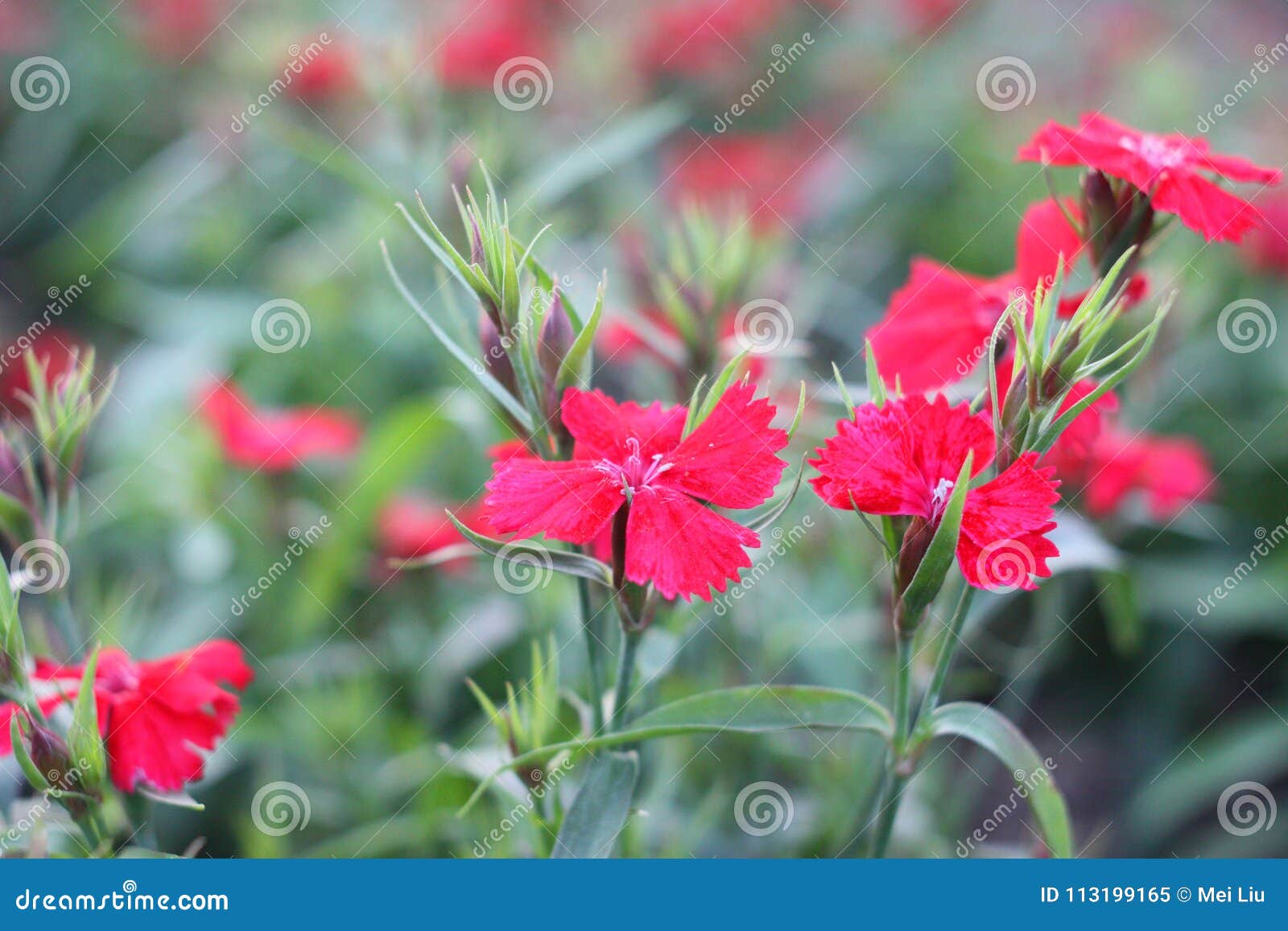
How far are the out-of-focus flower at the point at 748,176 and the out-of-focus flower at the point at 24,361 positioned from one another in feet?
4.04

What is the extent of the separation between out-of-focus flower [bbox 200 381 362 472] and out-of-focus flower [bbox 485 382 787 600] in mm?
848

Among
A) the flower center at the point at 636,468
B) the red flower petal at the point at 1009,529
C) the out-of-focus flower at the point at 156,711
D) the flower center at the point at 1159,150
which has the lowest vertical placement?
the out-of-focus flower at the point at 156,711

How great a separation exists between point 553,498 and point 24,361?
62.1 inches

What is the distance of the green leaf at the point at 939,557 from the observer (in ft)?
2.23

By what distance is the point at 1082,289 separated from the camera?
39.1 inches

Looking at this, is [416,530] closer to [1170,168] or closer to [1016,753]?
[1016,753]

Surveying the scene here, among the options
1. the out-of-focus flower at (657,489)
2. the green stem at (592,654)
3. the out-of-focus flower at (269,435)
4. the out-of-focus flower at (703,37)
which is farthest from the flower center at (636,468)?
the out-of-focus flower at (703,37)

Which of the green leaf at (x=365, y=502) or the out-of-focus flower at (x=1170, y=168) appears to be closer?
the out-of-focus flower at (x=1170, y=168)

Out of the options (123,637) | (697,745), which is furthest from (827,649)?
(123,637)

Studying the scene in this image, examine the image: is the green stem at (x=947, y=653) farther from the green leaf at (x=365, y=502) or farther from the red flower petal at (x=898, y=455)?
the green leaf at (x=365, y=502)

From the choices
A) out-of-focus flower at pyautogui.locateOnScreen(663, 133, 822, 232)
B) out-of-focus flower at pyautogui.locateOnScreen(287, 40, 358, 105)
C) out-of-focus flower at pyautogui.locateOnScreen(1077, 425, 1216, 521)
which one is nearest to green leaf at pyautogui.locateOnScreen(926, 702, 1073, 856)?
out-of-focus flower at pyautogui.locateOnScreen(1077, 425, 1216, 521)

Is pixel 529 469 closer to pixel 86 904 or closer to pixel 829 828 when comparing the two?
pixel 86 904

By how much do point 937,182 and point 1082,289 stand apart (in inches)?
58.1

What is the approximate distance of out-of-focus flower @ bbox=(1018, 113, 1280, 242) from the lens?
32.2 inches
